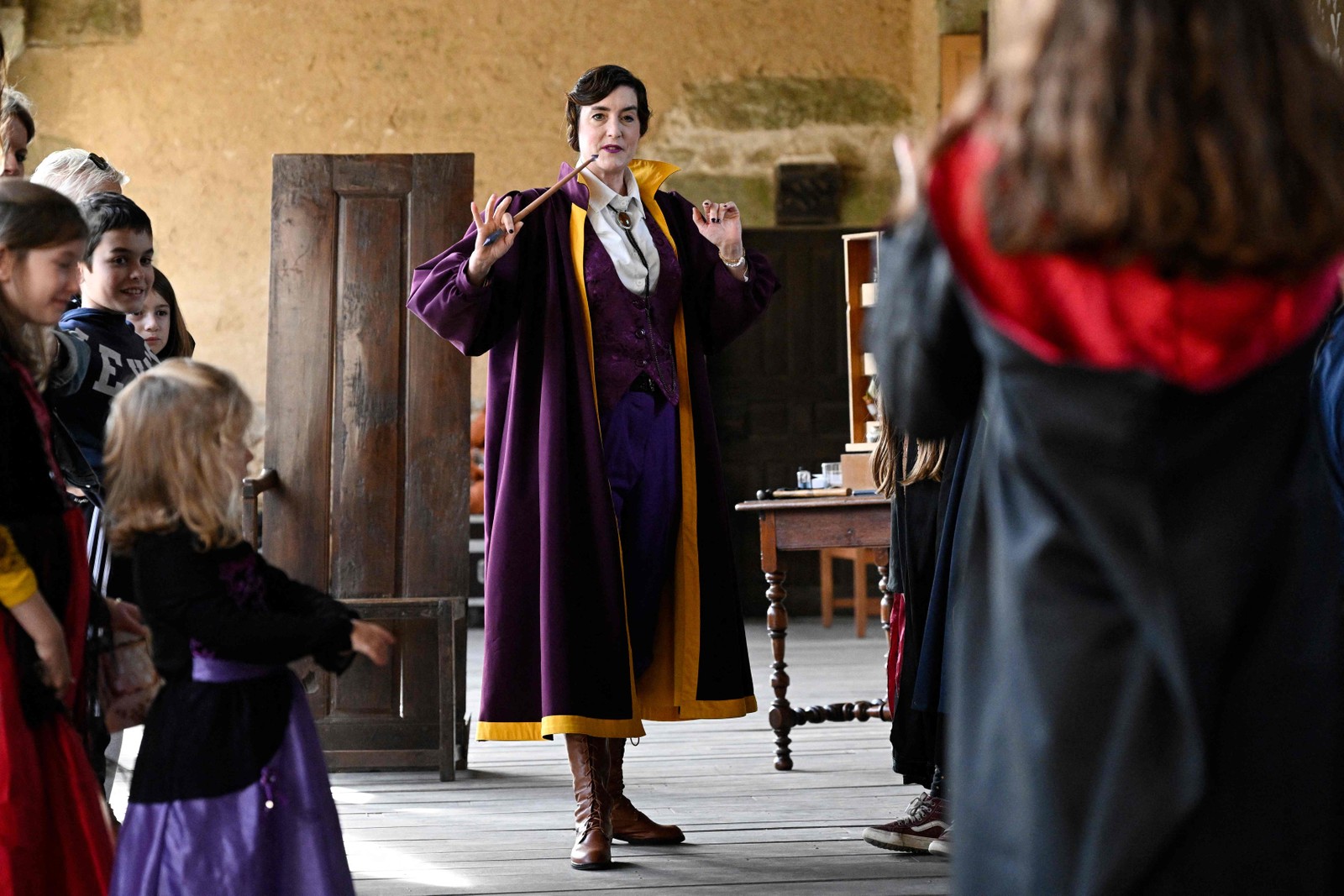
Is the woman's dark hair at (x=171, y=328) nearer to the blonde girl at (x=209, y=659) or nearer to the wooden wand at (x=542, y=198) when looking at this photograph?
the wooden wand at (x=542, y=198)

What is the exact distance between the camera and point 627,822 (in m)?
3.15

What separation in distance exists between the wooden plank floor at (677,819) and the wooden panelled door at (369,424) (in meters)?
0.28

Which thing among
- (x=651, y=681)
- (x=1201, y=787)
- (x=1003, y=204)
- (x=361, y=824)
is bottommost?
(x=361, y=824)

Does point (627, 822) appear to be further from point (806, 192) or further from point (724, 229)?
point (806, 192)

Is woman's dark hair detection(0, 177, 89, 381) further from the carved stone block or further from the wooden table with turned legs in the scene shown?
the carved stone block

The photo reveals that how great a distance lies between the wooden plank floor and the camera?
109 inches

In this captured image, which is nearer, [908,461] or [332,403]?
[908,461]

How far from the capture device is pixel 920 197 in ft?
4.06

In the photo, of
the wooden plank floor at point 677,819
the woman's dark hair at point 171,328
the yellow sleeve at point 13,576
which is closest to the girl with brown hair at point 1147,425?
the yellow sleeve at point 13,576

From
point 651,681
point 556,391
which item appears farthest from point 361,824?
point 556,391

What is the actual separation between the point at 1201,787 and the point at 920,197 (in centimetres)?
56

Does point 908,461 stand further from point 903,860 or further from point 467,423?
point 467,423

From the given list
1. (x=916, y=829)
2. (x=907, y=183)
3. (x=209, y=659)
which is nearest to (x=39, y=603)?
(x=209, y=659)

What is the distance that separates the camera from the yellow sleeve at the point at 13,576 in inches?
69.7
